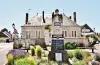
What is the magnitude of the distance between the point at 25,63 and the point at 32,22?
47.9m

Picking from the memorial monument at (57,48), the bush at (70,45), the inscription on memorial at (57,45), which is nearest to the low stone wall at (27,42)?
the bush at (70,45)

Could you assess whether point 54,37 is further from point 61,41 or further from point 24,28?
point 24,28

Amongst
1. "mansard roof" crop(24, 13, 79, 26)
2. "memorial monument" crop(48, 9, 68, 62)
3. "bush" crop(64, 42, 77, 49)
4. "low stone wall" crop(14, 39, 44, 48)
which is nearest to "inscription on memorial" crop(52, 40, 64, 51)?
"memorial monument" crop(48, 9, 68, 62)

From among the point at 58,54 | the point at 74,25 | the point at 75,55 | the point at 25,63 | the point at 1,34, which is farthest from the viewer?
the point at 1,34

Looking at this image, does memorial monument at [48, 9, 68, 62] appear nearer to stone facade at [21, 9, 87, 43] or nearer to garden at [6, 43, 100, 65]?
garden at [6, 43, 100, 65]

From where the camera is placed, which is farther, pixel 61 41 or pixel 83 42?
pixel 83 42

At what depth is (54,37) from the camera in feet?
71.8

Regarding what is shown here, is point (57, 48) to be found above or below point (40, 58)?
above

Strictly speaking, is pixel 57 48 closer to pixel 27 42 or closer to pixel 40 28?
pixel 27 42

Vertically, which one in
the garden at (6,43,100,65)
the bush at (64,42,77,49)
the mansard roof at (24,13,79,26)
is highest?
the mansard roof at (24,13,79,26)

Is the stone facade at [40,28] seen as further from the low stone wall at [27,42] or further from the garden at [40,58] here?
the garden at [40,58]

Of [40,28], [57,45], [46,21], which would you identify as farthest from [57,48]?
[46,21]

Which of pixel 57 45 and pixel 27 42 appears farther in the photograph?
pixel 27 42

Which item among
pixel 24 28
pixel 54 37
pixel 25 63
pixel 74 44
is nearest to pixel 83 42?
pixel 74 44
